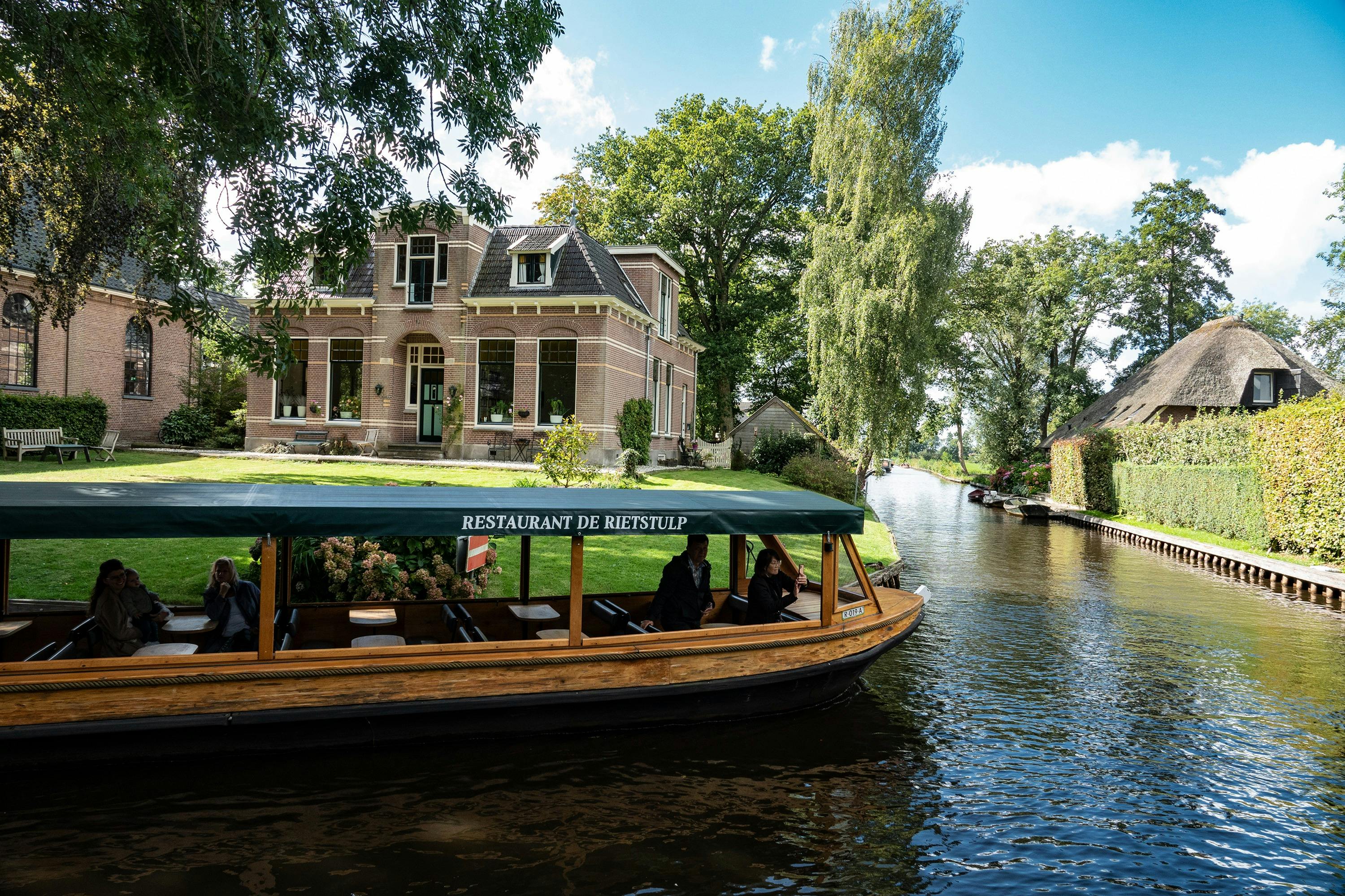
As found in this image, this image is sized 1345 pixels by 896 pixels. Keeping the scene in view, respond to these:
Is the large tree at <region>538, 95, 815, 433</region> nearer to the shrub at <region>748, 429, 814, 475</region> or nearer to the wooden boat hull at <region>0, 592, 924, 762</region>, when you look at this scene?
the shrub at <region>748, 429, 814, 475</region>

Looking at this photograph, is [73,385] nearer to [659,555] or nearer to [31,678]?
[659,555]

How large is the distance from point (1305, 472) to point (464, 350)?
24.1 meters

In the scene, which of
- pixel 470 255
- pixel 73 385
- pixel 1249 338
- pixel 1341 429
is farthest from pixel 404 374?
pixel 1249 338

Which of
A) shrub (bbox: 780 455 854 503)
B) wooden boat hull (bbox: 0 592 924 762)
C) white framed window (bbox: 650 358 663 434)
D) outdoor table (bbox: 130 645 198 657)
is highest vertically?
white framed window (bbox: 650 358 663 434)

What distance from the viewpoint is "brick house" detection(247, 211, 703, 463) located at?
26.7 m

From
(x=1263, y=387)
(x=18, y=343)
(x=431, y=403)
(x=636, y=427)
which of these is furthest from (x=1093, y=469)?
(x=18, y=343)

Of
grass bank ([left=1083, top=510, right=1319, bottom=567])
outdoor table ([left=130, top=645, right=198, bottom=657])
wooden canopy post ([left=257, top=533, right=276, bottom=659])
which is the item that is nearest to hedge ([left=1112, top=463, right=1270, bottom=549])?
grass bank ([left=1083, top=510, right=1319, bottom=567])

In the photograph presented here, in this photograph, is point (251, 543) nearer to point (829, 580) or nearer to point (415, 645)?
point (415, 645)

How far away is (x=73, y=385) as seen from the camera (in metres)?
26.1

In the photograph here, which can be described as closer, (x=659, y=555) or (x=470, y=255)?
(x=659, y=555)

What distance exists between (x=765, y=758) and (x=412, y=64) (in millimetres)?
8851

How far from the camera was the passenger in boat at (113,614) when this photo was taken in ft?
23.4

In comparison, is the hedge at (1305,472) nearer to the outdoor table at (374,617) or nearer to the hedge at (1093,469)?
the hedge at (1093,469)

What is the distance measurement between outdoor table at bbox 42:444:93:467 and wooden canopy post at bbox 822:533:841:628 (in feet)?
68.2
